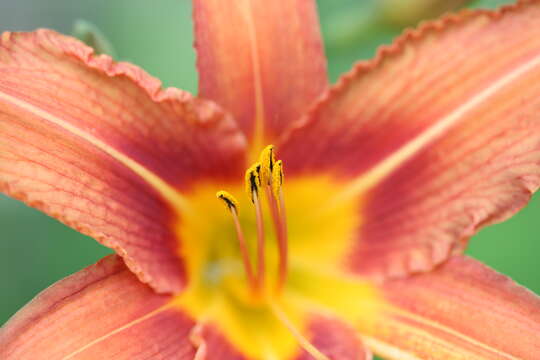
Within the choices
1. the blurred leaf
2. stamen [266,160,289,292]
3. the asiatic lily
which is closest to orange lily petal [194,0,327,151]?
the asiatic lily

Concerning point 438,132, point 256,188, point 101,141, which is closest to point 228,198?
point 256,188

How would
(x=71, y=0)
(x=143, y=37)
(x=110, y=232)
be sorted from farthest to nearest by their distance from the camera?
1. (x=71, y=0)
2. (x=143, y=37)
3. (x=110, y=232)

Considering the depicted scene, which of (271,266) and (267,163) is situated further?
(271,266)

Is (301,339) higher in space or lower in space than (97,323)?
lower

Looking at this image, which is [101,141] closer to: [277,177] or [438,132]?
[277,177]

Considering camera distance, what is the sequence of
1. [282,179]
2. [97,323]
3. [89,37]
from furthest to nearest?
[89,37] → [282,179] → [97,323]

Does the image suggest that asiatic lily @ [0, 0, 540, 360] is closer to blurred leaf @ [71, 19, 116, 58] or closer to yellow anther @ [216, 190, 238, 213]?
yellow anther @ [216, 190, 238, 213]

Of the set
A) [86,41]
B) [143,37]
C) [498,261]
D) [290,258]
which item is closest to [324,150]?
[290,258]

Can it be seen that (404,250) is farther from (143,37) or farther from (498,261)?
(143,37)
